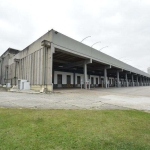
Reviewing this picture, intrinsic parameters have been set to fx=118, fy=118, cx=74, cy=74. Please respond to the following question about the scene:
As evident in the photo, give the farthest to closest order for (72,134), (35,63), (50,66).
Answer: (35,63)
(50,66)
(72,134)

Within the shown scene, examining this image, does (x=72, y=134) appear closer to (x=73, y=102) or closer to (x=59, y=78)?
(x=73, y=102)

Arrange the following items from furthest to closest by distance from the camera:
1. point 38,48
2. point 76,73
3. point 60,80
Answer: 1. point 76,73
2. point 60,80
3. point 38,48

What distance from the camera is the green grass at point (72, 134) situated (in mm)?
2223

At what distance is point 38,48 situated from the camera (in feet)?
46.2

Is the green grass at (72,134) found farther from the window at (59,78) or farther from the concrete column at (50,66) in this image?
the window at (59,78)

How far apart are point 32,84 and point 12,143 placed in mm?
13139

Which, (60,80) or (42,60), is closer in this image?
(42,60)

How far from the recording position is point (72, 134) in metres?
2.66

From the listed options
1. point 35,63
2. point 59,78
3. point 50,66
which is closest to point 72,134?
point 50,66

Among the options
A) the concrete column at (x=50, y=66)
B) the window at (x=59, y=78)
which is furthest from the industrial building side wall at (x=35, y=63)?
the window at (x=59, y=78)

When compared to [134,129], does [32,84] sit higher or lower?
higher

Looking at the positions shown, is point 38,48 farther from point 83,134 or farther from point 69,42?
point 83,134

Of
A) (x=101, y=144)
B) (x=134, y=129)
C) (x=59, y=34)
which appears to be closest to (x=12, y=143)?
(x=101, y=144)

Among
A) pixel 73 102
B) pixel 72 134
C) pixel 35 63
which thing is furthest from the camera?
pixel 35 63
